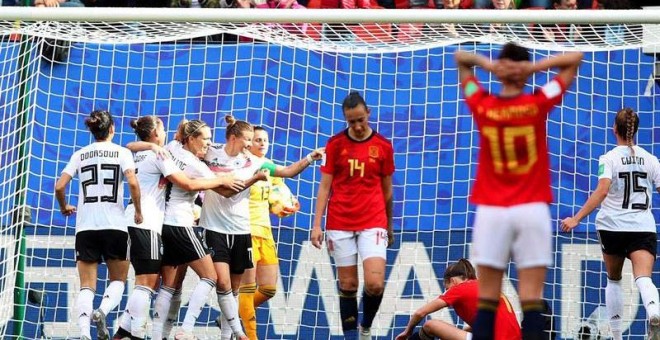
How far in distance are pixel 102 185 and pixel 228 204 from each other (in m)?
1.09

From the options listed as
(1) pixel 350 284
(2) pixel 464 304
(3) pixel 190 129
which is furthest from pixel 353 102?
(3) pixel 190 129

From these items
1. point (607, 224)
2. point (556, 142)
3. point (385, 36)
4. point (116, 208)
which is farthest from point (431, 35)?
point (116, 208)

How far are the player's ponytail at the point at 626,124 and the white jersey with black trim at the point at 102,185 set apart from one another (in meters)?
4.08

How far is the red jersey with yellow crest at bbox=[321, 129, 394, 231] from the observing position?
10469 millimetres

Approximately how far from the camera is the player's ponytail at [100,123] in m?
11.2

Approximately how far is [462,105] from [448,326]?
3016 mm

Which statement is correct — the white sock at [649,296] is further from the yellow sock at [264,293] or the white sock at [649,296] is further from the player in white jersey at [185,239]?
the player in white jersey at [185,239]

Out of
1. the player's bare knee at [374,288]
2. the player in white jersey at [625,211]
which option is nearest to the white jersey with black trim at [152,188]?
the player's bare knee at [374,288]

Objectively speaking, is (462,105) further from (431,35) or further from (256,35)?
(256,35)

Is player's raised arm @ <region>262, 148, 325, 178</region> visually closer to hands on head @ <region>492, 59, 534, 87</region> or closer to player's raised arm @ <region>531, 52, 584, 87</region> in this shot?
hands on head @ <region>492, 59, 534, 87</region>

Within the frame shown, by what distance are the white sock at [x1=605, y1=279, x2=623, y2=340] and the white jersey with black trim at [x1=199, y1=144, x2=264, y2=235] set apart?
10.3 feet

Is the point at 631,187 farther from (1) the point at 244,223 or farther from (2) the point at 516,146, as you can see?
(2) the point at 516,146

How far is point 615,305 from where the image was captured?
11406 mm

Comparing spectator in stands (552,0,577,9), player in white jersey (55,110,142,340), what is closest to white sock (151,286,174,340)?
player in white jersey (55,110,142,340)
